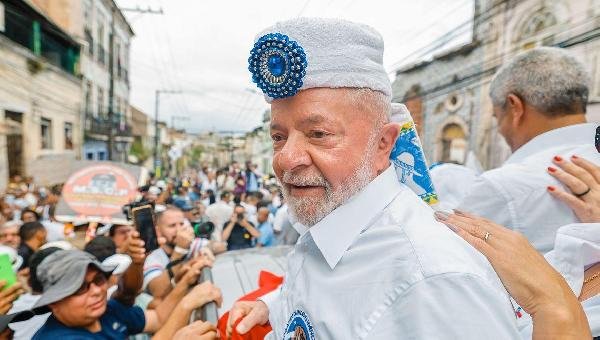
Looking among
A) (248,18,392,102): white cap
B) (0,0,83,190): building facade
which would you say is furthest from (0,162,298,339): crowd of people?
(0,0,83,190): building facade

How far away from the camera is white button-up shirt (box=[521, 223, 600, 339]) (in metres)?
1.20

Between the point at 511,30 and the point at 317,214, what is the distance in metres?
17.2

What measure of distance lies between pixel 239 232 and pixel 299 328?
6.77 metres

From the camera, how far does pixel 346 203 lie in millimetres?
1187

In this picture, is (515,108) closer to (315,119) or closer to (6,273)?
(315,119)

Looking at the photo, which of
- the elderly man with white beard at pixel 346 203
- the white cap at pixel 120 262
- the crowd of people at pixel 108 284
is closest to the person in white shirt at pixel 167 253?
the crowd of people at pixel 108 284

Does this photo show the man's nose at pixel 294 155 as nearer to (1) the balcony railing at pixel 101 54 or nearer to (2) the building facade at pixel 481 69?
(2) the building facade at pixel 481 69

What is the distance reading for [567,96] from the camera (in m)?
1.80

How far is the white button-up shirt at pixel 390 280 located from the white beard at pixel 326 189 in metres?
0.04

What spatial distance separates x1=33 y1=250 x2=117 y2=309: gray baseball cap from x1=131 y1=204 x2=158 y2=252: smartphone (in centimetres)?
65

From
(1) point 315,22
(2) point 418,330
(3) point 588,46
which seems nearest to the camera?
(2) point 418,330

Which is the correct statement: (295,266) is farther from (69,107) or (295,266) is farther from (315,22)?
(69,107)

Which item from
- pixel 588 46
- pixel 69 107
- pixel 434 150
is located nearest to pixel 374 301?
pixel 588 46

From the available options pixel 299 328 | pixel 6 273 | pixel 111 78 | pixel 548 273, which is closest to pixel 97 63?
pixel 111 78
